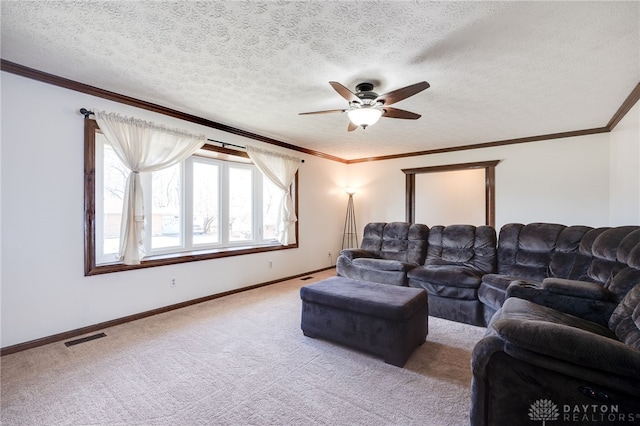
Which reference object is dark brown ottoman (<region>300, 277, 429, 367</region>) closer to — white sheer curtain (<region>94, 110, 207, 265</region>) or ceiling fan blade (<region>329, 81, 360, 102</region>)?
ceiling fan blade (<region>329, 81, 360, 102</region>)

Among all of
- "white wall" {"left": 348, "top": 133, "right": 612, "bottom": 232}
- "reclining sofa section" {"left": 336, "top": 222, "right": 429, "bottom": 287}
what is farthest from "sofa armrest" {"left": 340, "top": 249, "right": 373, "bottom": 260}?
"white wall" {"left": 348, "top": 133, "right": 612, "bottom": 232}

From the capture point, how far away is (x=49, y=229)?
2.61 meters

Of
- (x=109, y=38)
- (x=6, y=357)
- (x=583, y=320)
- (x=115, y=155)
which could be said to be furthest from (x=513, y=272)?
(x=6, y=357)

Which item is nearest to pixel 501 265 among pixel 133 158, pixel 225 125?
pixel 225 125

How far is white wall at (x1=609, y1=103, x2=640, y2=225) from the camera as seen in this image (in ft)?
9.91

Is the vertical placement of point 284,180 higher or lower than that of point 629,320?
higher

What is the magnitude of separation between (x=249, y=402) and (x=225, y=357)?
2.11 ft

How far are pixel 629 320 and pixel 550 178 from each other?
3.58 m

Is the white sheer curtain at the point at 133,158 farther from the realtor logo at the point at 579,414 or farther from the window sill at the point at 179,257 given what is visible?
the realtor logo at the point at 579,414

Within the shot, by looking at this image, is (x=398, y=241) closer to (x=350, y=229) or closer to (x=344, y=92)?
(x=350, y=229)

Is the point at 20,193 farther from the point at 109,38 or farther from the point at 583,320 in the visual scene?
the point at 583,320

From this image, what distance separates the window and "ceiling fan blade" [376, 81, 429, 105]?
2539 mm

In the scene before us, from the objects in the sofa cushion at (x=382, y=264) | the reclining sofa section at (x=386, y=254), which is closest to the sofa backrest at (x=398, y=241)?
the reclining sofa section at (x=386, y=254)

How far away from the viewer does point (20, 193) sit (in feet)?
8.06
